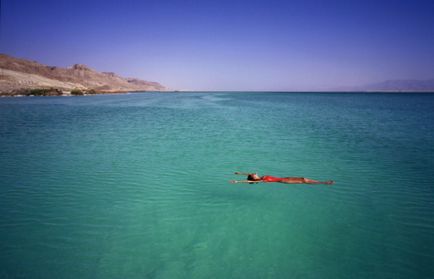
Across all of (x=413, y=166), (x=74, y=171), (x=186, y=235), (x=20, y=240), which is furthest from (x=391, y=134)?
(x=20, y=240)

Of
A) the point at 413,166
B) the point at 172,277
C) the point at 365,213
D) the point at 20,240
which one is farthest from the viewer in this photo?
the point at 413,166

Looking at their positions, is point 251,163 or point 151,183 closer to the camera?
point 151,183

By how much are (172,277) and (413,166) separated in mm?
15219

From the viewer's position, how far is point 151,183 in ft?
40.8

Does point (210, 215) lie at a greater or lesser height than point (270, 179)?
lesser

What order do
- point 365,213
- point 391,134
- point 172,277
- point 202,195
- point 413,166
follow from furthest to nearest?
point 391,134 → point 413,166 → point 202,195 → point 365,213 → point 172,277

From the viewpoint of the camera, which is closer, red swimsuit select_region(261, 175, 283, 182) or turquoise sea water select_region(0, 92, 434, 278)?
turquoise sea water select_region(0, 92, 434, 278)

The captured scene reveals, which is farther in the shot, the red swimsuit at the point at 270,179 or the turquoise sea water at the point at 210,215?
the red swimsuit at the point at 270,179

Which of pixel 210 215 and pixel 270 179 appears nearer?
pixel 210 215

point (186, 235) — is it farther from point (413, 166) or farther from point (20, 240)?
point (413, 166)

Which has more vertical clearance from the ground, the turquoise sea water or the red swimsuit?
the red swimsuit

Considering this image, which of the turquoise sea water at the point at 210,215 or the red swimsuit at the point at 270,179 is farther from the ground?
the red swimsuit at the point at 270,179

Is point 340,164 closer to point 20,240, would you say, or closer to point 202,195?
point 202,195

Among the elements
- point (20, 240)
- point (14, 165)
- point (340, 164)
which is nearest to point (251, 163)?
point (340, 164)
